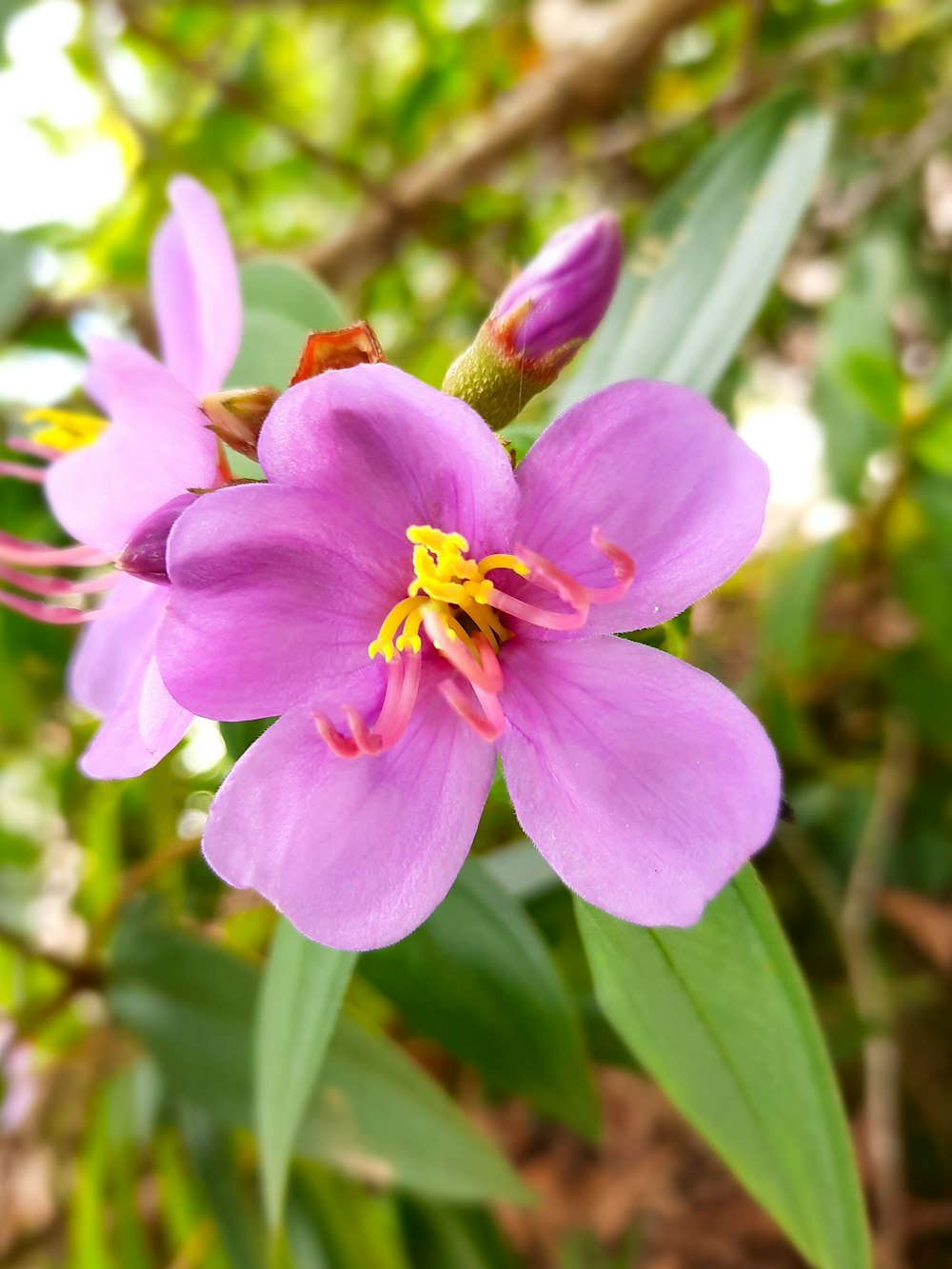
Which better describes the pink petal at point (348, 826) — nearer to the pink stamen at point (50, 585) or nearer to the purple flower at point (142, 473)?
the purple flower at point (142, 473)

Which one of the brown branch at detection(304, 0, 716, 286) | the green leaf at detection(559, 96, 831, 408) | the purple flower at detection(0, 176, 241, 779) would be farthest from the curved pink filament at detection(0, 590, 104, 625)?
the brown branch at detection(304, 0, 716, 286)

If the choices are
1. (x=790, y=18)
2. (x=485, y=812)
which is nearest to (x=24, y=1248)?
(x=485, y=812)

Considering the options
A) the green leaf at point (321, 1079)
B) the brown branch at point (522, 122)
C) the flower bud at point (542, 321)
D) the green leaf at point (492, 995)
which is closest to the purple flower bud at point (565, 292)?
the flower bud at point (542, 321)

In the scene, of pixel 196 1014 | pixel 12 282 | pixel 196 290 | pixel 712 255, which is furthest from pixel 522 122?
pixel 196 1014

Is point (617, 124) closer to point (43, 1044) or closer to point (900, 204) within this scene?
point (900, 204)

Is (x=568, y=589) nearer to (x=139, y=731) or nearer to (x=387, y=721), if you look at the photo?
(x=387, y=721)

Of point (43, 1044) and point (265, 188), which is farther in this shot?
point (265, 188)
